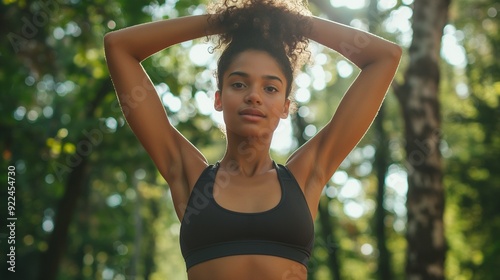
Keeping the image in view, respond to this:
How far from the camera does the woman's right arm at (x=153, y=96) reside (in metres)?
3.33

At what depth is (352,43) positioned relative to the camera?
342 centimetres

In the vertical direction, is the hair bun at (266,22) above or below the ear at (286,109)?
above

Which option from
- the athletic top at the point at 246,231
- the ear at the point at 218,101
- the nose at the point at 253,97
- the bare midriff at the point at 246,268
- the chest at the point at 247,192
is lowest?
the bare midriff at the point at 246,268

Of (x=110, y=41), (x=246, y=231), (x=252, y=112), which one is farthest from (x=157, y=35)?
(x=246, y=231)

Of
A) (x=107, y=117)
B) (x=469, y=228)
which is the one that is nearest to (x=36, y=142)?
(x=107, y=117)

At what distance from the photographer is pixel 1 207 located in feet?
65.5

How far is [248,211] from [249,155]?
13.8 inches

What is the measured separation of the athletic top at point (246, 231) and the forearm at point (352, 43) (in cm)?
79

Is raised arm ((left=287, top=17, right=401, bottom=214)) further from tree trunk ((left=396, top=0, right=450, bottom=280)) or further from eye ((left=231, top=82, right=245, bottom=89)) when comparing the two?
tree trunk ((left=396, top=0, right=450, bottom=280))

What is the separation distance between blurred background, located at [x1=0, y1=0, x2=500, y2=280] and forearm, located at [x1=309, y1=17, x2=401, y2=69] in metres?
0.05

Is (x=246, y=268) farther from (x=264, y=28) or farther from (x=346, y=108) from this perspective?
(x=264, y=28)

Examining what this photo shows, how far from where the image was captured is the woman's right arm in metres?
3.33

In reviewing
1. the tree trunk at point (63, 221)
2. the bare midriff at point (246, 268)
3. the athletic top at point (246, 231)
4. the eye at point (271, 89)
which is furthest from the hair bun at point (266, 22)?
the tree trunk at point (63, 221)

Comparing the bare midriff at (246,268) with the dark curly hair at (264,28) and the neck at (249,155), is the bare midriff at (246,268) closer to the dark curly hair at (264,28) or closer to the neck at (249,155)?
the neck at (249,155)
